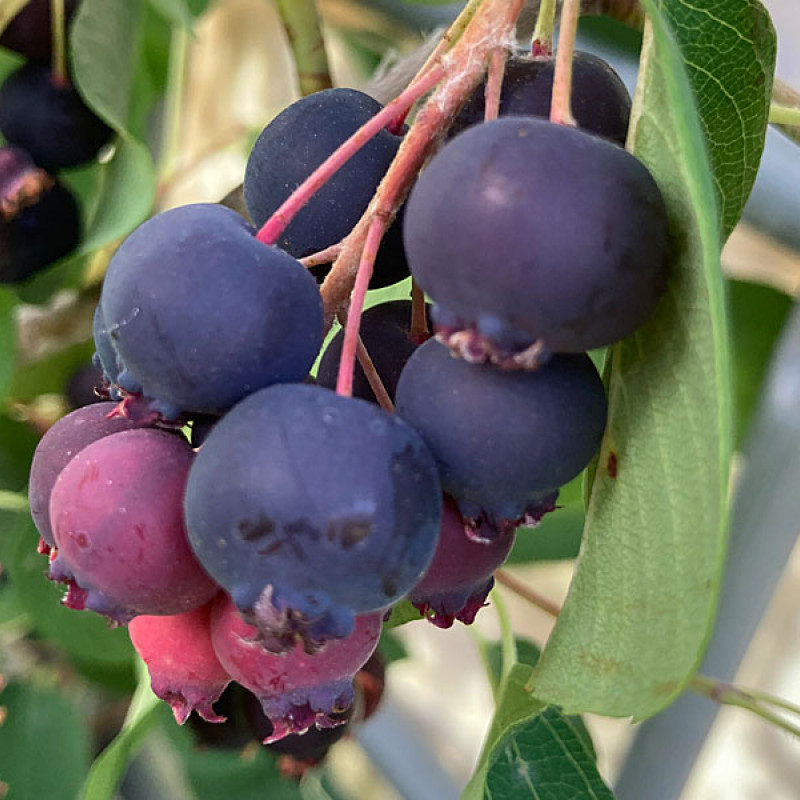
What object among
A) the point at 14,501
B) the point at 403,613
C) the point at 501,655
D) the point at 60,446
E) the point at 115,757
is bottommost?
the point at 501,655

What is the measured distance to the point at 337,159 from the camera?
0.99ft

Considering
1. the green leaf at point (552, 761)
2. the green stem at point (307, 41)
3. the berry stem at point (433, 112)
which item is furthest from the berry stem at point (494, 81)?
the green stem at point (307, 41)

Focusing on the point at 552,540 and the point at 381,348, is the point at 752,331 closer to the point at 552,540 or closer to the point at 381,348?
the point at 552,540

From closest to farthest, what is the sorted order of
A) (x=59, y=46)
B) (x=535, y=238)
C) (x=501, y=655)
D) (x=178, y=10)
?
(x=535, y=238), (x=178, y=10), (x=59, y=46), (x=501, y=655)

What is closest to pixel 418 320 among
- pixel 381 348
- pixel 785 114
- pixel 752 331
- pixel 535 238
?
pixel 381 348

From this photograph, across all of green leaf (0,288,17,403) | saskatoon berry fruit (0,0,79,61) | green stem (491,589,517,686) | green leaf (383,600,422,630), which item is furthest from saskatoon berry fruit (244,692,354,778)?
saskatoon berry fruit (0,0,79,61)

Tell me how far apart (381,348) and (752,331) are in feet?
1.63

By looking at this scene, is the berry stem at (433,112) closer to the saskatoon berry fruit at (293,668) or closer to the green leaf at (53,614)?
the saskatoon berry fruit at (293,668)

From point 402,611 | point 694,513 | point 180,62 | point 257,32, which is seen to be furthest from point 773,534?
point 257,32

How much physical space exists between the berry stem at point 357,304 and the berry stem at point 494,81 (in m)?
0.05

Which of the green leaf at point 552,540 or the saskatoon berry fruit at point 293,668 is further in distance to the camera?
the green leaf at point 552,540

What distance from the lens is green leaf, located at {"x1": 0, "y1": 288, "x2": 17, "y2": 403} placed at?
2.58 feet

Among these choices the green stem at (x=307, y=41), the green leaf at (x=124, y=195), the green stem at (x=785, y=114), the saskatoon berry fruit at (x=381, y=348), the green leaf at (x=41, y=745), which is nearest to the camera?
the saskatoon berry fruit at (x=381, y=348)

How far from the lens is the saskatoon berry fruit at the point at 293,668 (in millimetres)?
311
